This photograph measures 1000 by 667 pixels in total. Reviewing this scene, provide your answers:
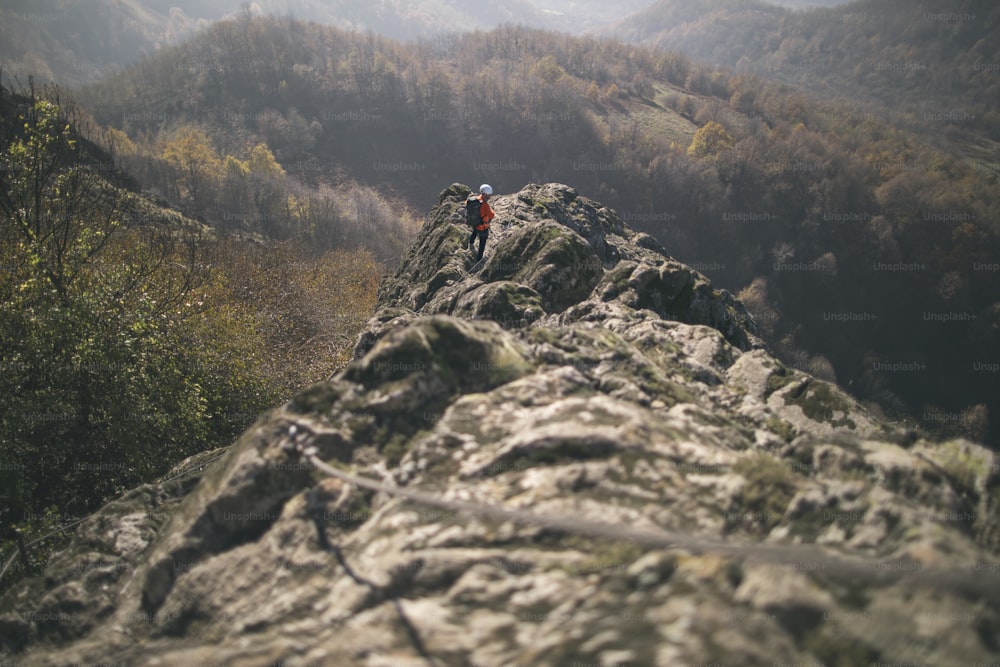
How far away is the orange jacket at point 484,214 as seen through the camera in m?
16.8

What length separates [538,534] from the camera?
4.98 metres

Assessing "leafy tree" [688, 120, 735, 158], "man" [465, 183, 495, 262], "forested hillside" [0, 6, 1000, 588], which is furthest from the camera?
"leafy tree" [688, 120, 735, 158]

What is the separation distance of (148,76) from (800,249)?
20985 centimetres

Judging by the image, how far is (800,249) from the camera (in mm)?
129750

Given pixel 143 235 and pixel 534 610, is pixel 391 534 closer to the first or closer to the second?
pixel 534 610

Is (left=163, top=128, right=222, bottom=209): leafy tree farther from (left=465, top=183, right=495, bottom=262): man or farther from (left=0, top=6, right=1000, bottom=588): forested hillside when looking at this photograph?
(left=465, top=183, right=495, bottom=262): man

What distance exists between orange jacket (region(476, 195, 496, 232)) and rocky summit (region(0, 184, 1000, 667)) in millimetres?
9197

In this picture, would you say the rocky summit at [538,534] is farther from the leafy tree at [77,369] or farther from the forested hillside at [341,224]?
the forested hillside at [341,224]

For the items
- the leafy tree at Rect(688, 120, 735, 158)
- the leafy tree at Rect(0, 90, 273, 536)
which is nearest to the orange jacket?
the leafy tree at Rect(0, 90, 273, 536)

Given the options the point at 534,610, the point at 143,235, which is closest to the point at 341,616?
the point at 534,610

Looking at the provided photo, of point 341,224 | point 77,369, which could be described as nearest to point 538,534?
point 77,369

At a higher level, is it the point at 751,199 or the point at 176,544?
the point at 176,544

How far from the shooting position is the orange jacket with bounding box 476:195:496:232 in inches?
661

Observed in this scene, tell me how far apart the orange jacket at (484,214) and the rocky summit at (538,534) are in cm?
920
